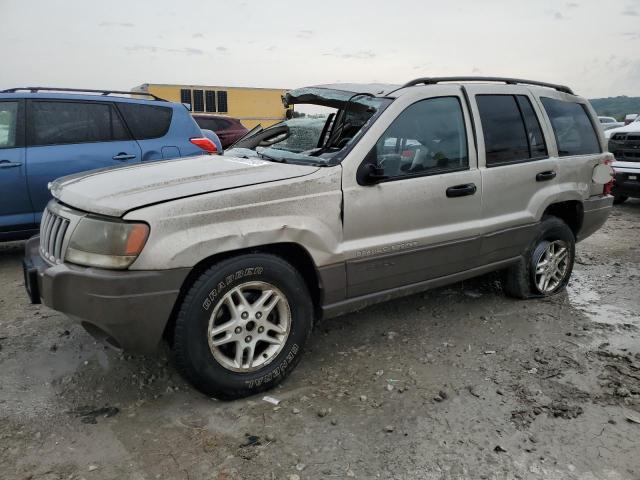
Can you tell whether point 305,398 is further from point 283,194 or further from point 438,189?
point 438,189

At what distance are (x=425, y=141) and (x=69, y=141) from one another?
3.82 meters

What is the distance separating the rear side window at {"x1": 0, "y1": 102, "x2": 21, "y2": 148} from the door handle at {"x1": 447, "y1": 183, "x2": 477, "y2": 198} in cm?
424

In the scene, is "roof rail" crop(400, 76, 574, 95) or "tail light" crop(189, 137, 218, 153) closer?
"roof rail" crop(400, 76, 574, 95)

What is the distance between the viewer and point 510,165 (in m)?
3.93

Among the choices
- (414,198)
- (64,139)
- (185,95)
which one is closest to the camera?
(414,198)

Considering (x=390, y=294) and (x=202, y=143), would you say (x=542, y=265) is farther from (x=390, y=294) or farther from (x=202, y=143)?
(x=202, y=143)

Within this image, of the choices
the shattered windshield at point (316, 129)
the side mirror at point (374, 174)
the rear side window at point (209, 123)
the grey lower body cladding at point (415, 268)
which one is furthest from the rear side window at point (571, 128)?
the rear side window at point (209, 123)

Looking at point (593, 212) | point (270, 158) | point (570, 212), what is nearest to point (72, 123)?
point (270, 158)

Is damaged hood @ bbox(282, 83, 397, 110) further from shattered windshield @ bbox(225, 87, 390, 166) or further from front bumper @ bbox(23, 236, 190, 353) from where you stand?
front bumper @ bbox(23, 236, 190, 353)

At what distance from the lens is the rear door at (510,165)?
150 inches

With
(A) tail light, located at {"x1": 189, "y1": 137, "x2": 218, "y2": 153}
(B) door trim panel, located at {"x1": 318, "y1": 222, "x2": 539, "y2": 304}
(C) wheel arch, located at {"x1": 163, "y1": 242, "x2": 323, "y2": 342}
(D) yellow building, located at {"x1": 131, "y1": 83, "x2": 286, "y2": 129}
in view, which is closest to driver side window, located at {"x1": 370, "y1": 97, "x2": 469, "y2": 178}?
(B) door trim panel, located at {"x1": 318, "y1": 222, "x2": 539, "y2": 304}

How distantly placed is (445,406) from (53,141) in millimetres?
4610

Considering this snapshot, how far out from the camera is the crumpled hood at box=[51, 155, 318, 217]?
2.68m

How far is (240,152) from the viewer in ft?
12.9
